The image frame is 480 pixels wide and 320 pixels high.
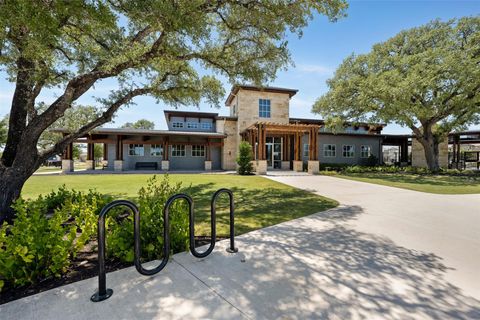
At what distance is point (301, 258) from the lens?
3.40 m

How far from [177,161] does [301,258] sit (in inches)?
845

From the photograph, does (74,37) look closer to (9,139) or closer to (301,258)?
(9,139)

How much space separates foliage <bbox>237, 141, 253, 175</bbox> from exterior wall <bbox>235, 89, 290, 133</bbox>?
16.7ft

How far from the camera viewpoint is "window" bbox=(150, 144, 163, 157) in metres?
23.0

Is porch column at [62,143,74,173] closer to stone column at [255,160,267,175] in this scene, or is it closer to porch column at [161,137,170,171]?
porch column at [161,137,170,171]

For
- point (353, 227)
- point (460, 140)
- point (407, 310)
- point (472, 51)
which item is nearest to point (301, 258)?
point (407, 310)

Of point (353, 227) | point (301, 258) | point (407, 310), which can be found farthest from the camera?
point (353, 227)

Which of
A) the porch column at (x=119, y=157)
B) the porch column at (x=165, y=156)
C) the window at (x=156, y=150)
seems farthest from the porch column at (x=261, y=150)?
the porch column at (x=119, y=157)

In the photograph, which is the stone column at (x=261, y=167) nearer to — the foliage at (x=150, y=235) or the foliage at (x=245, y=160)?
the foliage at (x=245, y=160)

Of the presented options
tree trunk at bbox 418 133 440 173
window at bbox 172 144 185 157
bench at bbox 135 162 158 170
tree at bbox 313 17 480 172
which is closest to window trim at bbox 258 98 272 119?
tree at bbox 313 17 480 172

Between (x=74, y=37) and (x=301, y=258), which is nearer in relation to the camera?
(x=301, y=258)

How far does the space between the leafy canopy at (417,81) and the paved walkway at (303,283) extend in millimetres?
16342

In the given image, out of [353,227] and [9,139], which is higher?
[9,139]

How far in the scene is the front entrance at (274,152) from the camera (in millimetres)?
22688
